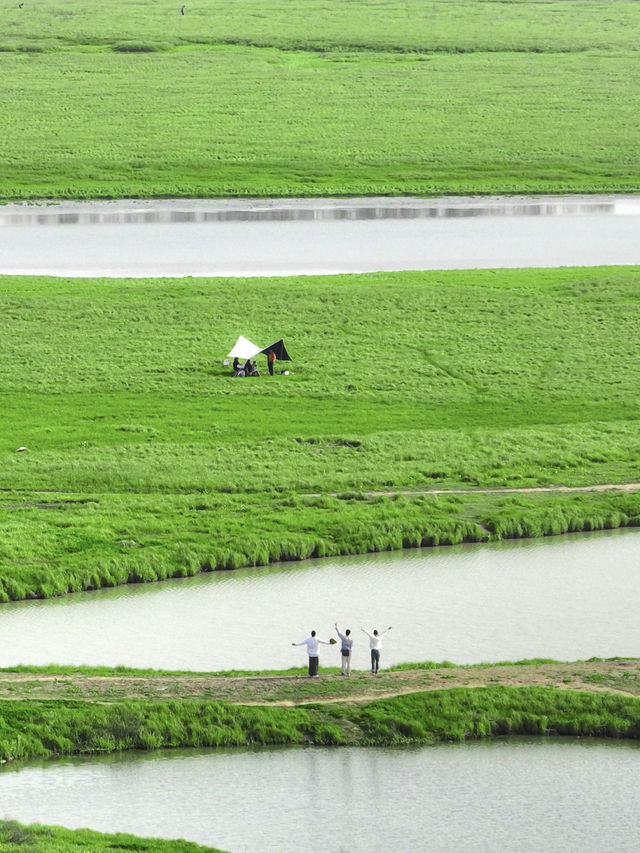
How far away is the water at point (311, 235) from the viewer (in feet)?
331

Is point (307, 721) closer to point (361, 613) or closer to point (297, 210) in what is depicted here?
point (361, 613)

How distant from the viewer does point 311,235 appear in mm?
112062

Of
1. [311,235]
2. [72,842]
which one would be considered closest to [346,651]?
[72,842]

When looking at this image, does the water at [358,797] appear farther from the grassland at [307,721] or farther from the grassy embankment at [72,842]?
the grassy embankment at [72,842]

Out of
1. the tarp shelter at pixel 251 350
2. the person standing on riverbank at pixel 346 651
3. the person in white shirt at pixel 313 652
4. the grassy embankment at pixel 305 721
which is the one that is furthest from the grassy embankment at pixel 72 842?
the tarp shelter at pixel 251 350

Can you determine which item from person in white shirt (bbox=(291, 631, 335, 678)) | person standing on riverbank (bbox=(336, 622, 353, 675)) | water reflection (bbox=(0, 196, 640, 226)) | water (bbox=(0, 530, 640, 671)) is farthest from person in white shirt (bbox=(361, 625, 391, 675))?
water reflection (bbox=(0, 196, 640, 226))

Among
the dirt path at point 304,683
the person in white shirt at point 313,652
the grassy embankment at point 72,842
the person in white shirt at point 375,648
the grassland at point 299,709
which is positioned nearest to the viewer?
the grassy embankment at point 72,842

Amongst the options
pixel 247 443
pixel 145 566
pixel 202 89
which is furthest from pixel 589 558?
pixel 202 89

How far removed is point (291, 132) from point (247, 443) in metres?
91.1

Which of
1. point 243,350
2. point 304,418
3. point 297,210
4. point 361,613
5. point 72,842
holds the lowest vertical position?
point 72,842

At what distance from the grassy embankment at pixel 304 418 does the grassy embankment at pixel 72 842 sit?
690 inches

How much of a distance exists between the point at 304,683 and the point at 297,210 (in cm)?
8904

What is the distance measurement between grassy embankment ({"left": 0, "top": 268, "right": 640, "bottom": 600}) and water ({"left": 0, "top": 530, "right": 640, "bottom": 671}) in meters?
1.75

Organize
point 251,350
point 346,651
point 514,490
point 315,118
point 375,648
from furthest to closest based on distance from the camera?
point 315,118 → point 251,350 → point 514,490 → point 375,648 → point 346,651
